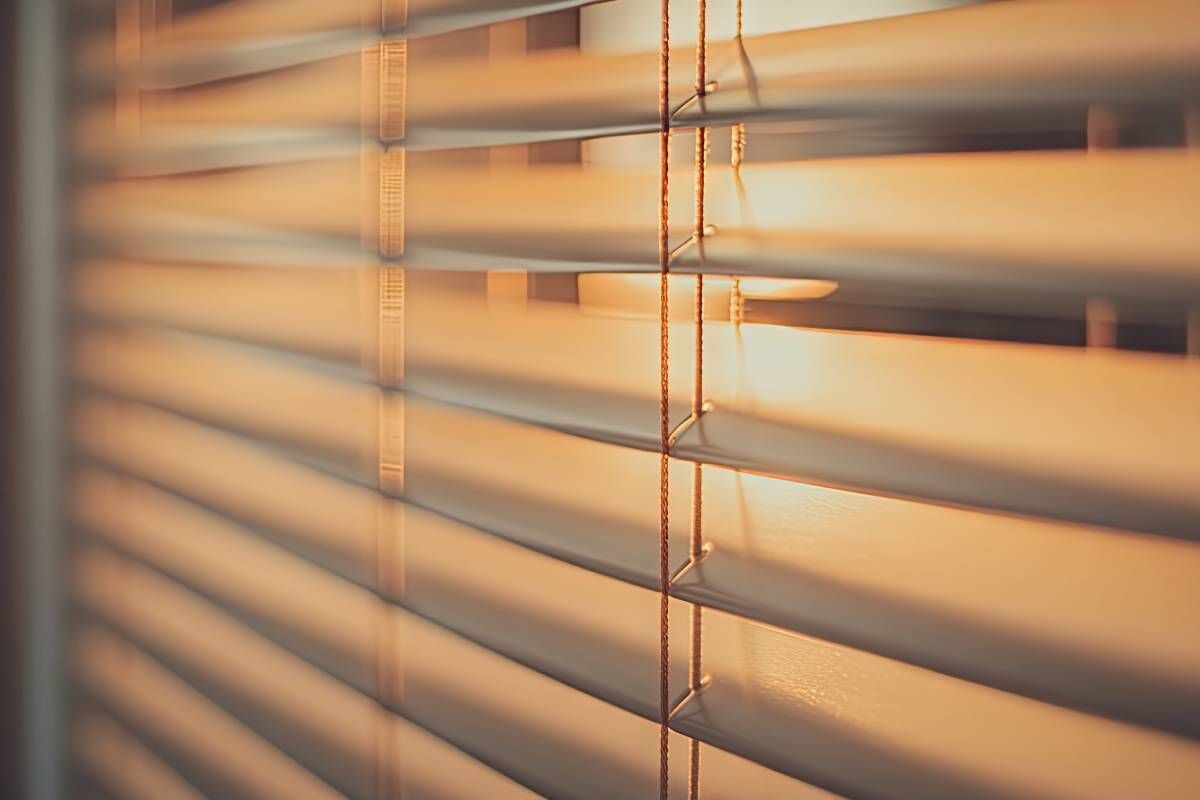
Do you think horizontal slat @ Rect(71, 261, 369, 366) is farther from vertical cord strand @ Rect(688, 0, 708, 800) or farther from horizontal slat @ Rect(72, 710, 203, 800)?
horizontal slat @ Rect(72, 710, 203, 800)

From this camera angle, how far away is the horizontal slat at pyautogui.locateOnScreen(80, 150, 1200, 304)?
1.60 feet

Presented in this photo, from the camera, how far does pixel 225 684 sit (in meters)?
1.14

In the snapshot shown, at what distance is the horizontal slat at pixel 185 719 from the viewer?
1085 millimetres

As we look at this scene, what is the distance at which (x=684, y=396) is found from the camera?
0.68m

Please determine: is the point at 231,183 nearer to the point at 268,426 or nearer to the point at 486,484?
the point at 268,426

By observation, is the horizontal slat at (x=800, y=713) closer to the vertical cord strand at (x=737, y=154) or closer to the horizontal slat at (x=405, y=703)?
the horizontal slat at (x=405, y=703)

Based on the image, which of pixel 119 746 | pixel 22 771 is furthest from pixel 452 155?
pixel 22 771

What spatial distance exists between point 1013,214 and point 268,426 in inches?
27.4

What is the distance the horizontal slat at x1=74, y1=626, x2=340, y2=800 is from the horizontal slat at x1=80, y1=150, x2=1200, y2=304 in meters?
0.49

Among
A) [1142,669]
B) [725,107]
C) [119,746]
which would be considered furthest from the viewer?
[119,746]

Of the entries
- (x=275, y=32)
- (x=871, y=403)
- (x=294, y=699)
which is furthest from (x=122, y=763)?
(x=871, y=403)

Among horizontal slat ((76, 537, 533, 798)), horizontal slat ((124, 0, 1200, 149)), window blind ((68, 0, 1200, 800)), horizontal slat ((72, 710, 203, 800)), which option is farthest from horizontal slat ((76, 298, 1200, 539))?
horizontal slat ((72, 710, 203, 800))

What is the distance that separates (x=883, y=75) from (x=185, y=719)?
97 centimetres

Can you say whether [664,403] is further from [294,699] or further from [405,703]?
[294,699]
